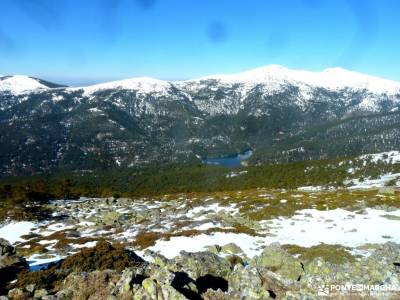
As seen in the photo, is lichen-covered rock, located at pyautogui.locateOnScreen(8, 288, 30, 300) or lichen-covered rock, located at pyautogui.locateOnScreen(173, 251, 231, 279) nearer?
lichen-covered rock, located at pyautogui.locateOnScreen(8, 288, 30, 300)

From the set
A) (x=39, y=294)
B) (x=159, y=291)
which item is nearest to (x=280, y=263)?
(x=159, y=291)

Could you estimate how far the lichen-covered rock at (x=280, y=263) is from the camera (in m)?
19.7

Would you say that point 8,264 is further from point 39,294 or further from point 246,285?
point 246,285

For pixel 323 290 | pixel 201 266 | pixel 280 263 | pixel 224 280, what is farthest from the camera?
pixel 280 263

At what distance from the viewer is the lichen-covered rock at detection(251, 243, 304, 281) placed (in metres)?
19.7

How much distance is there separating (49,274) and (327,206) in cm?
3896

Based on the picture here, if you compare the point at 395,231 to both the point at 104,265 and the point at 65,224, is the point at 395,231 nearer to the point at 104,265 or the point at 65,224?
the point at 104,265

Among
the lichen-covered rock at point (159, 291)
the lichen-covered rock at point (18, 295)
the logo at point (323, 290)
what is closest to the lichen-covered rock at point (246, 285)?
the logo at point (323, 290)

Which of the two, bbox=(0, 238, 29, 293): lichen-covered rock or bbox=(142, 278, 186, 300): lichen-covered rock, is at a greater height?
bbox=(142, 278, 186, 300): lichen-covered rock

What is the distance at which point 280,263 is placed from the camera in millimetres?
21766

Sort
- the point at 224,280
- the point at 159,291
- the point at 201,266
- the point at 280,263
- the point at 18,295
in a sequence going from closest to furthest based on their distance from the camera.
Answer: the point at 159,291 → the point at 18,295 → the point at 224,280 → the point at 201,266 → the point at 280,263

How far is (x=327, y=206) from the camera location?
49281 mm

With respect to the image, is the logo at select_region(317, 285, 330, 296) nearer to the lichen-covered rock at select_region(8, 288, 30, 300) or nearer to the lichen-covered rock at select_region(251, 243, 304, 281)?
the lichen-covered rock at select_region(251, 243, 304, 281)

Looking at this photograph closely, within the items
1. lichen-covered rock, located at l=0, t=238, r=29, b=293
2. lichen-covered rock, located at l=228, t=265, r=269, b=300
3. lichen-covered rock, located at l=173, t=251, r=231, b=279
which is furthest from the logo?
lichen-covered rock, located at l=0, t=238, r=29, b=293
